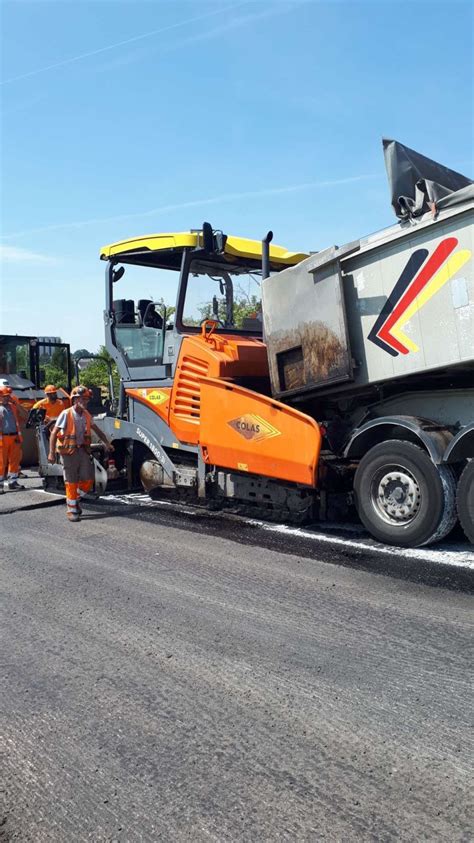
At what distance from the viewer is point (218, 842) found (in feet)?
7.14

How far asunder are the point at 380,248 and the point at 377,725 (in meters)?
3.87

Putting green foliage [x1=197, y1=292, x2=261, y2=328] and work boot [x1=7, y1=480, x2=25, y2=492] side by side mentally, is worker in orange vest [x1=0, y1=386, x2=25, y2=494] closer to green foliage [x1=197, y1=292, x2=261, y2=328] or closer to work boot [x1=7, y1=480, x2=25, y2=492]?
work boot [x1=7, y1=480, x2=25, y2=492]

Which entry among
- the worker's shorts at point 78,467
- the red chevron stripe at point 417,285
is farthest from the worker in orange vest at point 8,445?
the red chevron stripe at point 417,285

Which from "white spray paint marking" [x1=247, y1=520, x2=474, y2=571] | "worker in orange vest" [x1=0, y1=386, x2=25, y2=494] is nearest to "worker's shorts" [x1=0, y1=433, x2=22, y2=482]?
"worker in orange vest" [x1=0, y1=386, x2=25, y2=494]

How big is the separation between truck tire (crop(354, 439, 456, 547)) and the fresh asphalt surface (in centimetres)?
25

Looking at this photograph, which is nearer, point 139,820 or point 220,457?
point 139,820

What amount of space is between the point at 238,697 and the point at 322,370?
3.51 meters

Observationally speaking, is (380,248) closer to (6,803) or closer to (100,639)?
(100,639)

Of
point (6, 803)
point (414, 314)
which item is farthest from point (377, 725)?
point (414, 314)

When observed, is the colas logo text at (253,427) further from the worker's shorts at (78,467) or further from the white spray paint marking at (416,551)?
the worker's shorts at (78,467)

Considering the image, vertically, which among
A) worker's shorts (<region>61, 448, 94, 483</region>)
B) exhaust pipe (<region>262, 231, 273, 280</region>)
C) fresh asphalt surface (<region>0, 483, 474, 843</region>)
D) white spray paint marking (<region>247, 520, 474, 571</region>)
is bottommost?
fresh asphalt surface (<region>0, 483, 474, 843</region>)

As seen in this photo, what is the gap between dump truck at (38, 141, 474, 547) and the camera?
17.7ft

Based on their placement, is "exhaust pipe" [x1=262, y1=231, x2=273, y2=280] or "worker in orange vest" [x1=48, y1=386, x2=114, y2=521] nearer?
"exhaust pipe" [x1=262, y1=231, x2=273, y2=280]

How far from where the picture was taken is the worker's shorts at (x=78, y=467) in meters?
7.75
